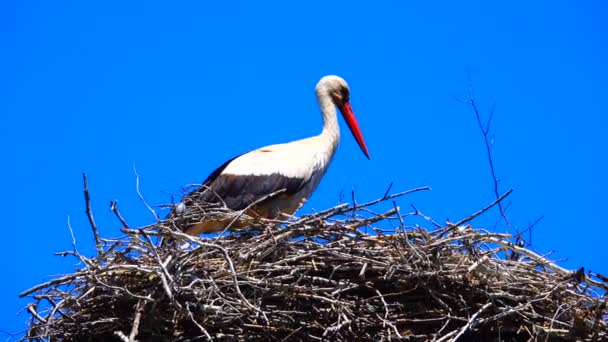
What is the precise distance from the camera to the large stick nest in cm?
580

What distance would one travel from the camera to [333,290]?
5.94 m

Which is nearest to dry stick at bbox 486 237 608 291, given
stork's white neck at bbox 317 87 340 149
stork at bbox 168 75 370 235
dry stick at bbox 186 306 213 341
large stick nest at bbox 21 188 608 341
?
large stick nest at bbox 21 188 608 341

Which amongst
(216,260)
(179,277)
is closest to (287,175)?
(216,260)

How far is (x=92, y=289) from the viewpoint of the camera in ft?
19.4

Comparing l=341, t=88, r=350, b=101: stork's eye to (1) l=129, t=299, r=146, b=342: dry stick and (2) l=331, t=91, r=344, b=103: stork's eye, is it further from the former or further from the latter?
(1) l=129, t=299, r=146, b=342: dry stick

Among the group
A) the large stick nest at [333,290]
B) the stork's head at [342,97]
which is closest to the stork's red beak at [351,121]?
the stork's head at [342,97]

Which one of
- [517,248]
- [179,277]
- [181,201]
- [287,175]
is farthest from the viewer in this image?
[287,175]

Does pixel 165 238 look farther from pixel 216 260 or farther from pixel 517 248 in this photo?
pixel 517 248

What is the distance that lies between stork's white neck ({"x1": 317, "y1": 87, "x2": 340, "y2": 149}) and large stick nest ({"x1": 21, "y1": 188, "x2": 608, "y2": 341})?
7.68 feet

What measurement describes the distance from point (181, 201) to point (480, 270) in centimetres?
203

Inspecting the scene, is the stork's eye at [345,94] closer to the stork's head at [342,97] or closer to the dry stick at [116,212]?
the stork's head at [342,97]

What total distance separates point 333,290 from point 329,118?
289 centimetres

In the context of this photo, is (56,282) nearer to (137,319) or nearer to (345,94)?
(137,319)

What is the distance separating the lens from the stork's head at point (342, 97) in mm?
8852
